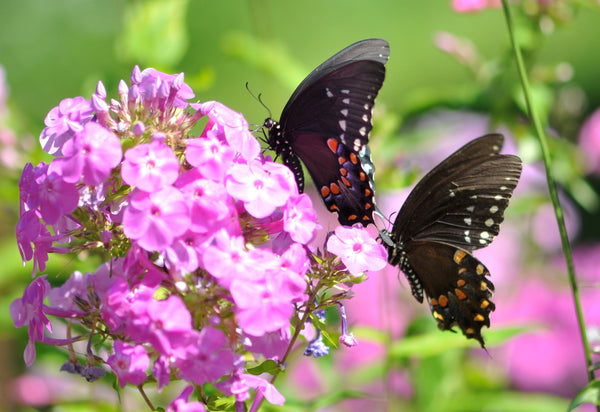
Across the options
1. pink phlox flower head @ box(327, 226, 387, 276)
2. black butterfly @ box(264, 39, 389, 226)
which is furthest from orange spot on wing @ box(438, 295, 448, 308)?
pink phlox flower head @ box(327, 226, 387, 276)

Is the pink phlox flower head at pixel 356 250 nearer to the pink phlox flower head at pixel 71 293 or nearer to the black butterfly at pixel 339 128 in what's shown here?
the black butterfly at pixel 339 128

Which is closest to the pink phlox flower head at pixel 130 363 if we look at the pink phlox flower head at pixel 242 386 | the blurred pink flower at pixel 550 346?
the pink phlox flower head at pixel 242 386

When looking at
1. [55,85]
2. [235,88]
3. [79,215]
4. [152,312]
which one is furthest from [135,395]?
[235,88]

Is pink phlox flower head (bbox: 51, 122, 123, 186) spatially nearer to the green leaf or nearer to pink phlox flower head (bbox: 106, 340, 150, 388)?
pink phlox flower head (bbox: 106, 340, 150, 388)

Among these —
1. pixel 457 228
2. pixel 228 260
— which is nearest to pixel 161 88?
pixel 228 260

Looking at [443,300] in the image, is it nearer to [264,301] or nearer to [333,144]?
[333,144]

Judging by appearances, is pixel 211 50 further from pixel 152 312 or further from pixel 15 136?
pixel 152 312
